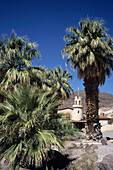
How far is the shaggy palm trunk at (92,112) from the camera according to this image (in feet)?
45.6

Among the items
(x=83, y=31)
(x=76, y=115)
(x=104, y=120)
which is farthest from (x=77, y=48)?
(x=76, y=115)

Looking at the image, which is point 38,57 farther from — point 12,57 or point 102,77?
point 102,77

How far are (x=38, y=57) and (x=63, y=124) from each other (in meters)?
→ 8.99

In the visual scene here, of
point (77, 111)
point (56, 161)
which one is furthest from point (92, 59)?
point (77, 111)

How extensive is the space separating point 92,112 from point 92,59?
4.20m

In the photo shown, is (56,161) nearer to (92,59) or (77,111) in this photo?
(92,59)

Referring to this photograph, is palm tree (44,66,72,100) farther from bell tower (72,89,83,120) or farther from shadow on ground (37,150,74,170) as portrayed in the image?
bell tower (72,89,83,120)

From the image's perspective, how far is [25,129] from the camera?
6773 mm

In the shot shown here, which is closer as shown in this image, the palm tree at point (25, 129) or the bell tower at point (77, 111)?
the palm tree at point (25, 129)

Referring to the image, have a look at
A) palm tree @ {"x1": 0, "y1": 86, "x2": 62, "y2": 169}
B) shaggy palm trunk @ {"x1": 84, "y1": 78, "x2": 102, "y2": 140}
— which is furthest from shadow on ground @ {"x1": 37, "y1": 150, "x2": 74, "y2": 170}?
shaggy palm trunk @ {"x1": 84, "y1": 78, "x2": 102, "y2": 140}

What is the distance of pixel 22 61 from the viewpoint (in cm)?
1414

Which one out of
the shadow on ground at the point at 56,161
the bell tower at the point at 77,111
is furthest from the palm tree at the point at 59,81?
the bell tower at the point at 77,111

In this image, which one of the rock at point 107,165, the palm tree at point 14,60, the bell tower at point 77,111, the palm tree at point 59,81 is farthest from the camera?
the bell tower at point 77,111

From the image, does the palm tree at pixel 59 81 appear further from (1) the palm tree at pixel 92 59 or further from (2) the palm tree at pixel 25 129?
(2) the palm tree at pixel 25 129
